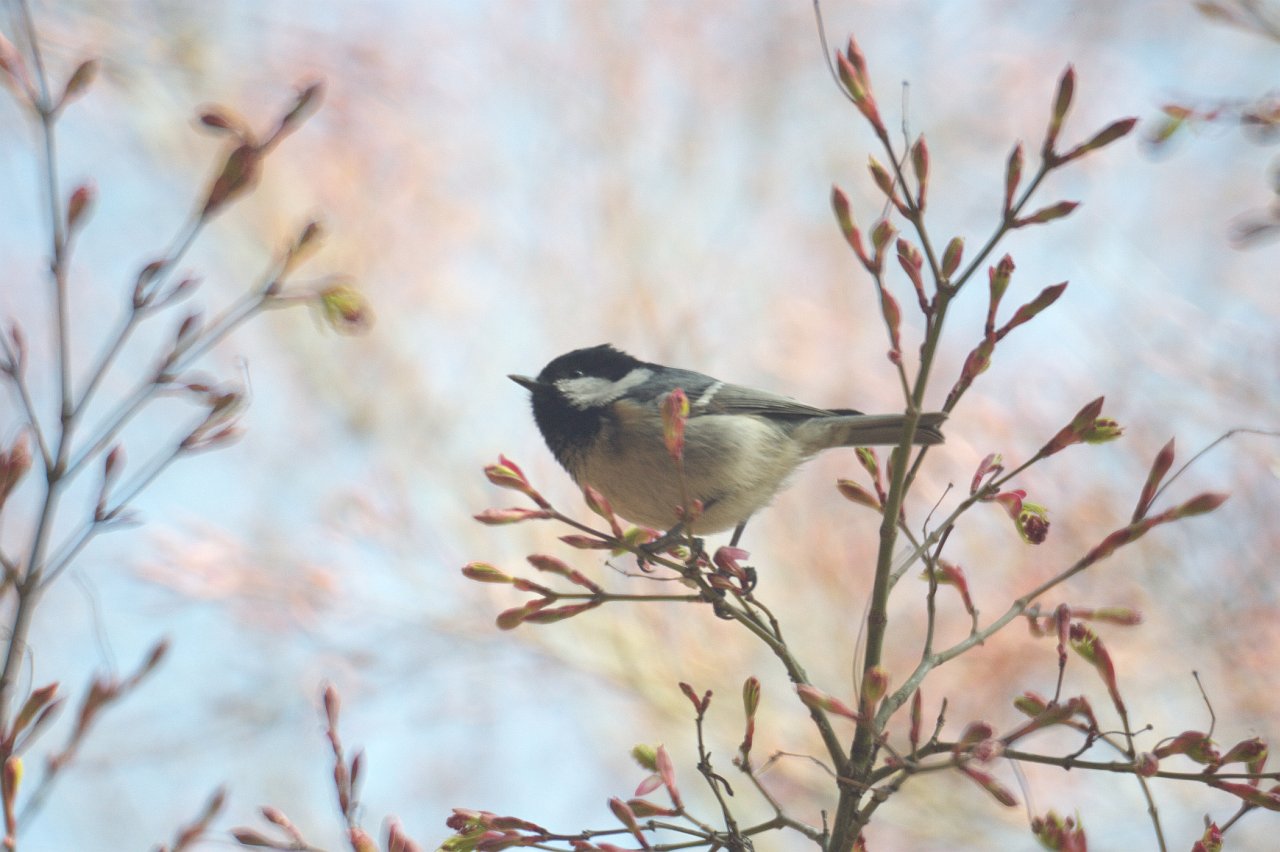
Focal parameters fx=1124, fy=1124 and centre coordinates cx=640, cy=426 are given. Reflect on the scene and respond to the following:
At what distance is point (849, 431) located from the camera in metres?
3.88

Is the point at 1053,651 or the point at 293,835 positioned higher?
the point at 1053,651

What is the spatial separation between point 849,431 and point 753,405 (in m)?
0.36

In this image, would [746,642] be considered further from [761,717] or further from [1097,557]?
[1097,557]

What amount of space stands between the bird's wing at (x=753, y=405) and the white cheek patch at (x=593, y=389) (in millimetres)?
271

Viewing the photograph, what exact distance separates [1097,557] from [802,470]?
2382 mm

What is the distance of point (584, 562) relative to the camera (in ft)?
22.5

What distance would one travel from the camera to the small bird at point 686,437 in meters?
3.74

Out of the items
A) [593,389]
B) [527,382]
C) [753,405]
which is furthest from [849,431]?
[527,382]

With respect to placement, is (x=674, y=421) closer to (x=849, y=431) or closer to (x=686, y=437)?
(x=686, y=437)

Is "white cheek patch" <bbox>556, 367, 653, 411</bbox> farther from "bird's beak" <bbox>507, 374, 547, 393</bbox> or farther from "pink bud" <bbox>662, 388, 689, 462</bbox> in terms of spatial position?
"pink bud" <bbox>662, 388, 689, 462</bbox>

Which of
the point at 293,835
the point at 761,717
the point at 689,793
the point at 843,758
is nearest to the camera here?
the point at 843,758

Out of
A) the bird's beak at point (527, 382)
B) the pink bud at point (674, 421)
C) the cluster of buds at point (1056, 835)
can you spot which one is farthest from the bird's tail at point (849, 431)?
the cluster of buds at point (1056, 835)

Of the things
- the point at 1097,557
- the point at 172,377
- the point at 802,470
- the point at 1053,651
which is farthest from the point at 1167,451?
the point at 1053,651

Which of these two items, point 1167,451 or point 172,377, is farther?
point 172,377
